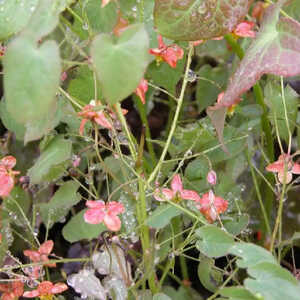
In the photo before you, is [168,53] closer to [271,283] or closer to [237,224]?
[237,224]

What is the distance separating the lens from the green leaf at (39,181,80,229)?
0.84 meters

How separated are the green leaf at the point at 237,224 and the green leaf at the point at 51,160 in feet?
0.80

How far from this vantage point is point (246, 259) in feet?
1.94

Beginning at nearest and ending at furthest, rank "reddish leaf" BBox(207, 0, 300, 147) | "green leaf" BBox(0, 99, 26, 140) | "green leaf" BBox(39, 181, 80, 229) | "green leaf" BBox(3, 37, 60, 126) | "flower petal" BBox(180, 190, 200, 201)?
1. "green leaf" BBox(3, 37, 60, 126)
2. "reddish leaf" BBox(207, 0, 300, 147)
3. "flower petal" BBox(180, 190, 200, 201)
4. "green leaf" BBox(39, 181, 80, 229)
5. "green leaf" BBox(0, 99, 26, 140)

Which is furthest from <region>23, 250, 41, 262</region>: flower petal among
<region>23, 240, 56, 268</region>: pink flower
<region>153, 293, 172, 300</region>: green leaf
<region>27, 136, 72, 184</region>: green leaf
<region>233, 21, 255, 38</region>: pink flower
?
<region>233, 21, 255, 38</region>: pink flower

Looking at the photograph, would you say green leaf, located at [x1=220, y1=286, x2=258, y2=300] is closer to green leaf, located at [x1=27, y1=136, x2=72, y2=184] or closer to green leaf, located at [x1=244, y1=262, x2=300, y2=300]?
green leaf, located at [x1=244, y1=262, x2=300, y2=300]

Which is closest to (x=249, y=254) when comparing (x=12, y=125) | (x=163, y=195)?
(x=163, y=195)

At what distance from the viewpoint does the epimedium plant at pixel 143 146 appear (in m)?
0.54

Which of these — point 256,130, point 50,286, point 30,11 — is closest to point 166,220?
point 50,286

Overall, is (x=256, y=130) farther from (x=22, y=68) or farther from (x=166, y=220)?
(x=22, y=68)

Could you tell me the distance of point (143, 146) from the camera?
0.83 meters

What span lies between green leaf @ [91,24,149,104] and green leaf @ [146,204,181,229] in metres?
0.19

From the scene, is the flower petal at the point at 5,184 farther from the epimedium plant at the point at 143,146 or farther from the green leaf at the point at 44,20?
the green leaf at the point at 44,20

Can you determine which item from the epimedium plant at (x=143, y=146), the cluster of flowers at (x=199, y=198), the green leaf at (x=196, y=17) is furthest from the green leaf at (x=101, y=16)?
the cluster of flowers at (x=199, y=198)
